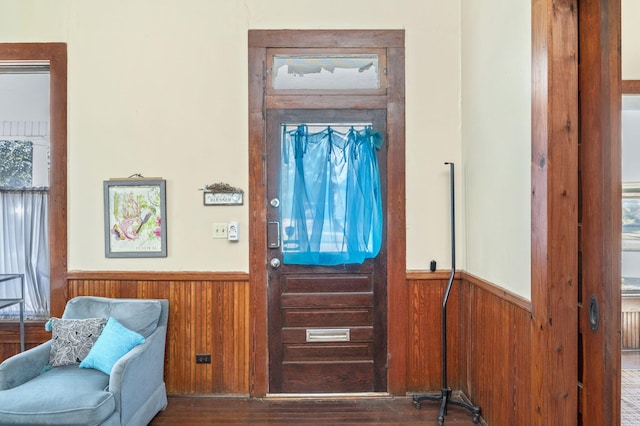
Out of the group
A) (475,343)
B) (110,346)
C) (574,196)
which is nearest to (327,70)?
(574,196)

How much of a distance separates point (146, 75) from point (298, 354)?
2.42 meters

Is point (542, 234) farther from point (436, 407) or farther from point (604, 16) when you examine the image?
point (436, 407)

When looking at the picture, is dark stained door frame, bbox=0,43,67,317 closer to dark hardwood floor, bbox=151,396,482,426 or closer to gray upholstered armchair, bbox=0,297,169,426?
gray upholstered armchair, bbox=0,297,169,426

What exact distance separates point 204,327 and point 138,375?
2.05 feet

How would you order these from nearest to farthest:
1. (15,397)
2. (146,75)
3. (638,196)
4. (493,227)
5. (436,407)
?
(15,397), (638,196), (493,227), (436,407), (146,75)

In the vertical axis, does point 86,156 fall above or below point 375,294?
above

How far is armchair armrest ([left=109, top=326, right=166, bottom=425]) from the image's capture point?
2172mm

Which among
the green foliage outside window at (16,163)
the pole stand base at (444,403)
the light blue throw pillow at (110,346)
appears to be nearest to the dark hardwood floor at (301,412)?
the pole stand base at (444,403)

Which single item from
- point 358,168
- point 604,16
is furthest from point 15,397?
point 604,16

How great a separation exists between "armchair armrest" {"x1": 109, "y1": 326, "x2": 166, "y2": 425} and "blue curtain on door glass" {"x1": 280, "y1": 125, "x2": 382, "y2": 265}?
3.50ft

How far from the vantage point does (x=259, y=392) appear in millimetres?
2895

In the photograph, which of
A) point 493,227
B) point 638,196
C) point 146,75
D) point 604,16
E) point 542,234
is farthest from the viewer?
point 146,75

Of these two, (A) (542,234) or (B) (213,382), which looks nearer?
(A) (542,234)

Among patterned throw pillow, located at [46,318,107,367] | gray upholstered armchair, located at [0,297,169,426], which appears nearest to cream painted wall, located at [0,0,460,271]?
gray upholstered armchair, located at [0,297,169,426]
